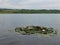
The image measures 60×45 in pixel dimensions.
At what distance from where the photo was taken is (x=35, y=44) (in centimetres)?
2094

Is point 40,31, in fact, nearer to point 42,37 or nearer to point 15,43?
point 42,37

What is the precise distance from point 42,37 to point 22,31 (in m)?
4.72

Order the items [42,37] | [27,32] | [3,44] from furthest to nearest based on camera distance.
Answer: [27,32]
[42,37]
[3,44]

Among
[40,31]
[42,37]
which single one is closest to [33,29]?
[40,31]

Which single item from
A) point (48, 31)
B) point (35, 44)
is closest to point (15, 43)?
point (35, 44)

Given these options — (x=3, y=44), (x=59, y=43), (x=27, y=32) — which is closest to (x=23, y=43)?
(x=3, y=44)

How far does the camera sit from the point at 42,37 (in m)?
25.3

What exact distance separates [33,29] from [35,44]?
8.16m

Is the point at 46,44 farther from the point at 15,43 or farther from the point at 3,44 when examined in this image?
the point at 3,44

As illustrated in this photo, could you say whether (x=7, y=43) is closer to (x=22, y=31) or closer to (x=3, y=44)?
(x=3, y=44)

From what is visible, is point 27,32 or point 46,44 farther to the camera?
point 27,32

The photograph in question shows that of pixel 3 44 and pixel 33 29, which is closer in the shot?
pixel 3 44

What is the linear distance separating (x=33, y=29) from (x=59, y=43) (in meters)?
8.57

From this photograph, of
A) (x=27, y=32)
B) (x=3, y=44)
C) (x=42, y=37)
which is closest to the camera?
(x=3, y=44)
